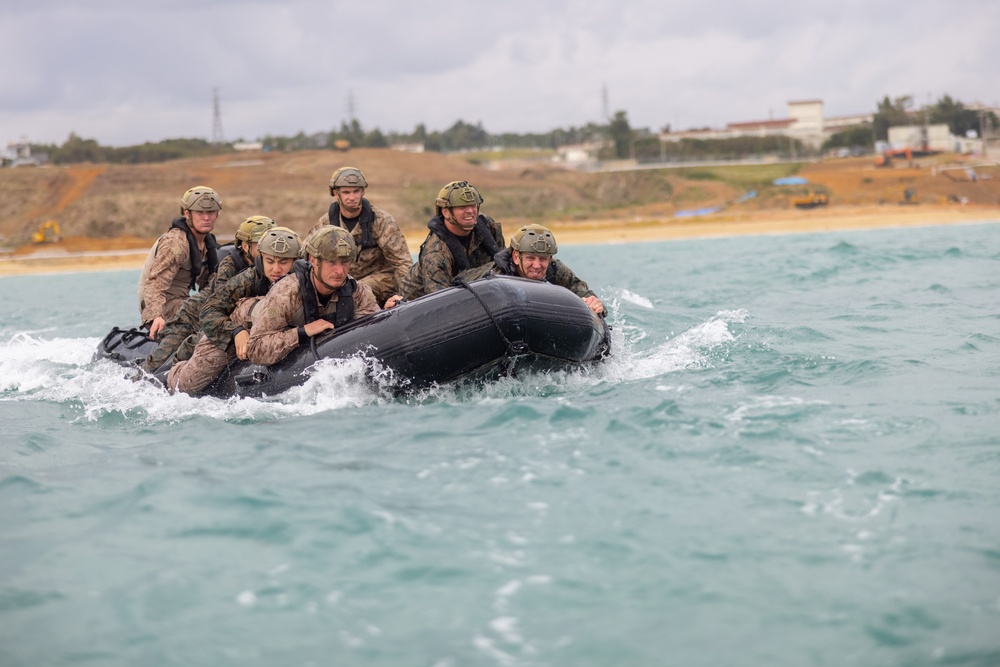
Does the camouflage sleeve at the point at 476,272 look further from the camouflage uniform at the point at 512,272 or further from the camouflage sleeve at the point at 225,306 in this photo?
the camouflage sleeve at the point at 225,306

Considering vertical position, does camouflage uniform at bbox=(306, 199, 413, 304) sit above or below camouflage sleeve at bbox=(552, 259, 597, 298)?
above

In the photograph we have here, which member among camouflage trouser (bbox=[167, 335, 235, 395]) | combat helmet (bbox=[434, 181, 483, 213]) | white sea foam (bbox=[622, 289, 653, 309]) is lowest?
white sea foam (bbox=[622, 289, 653, 309])

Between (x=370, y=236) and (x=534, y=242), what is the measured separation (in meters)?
1.94

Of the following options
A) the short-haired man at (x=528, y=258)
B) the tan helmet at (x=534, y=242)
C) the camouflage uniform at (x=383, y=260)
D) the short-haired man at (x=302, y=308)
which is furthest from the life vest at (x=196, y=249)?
the tan helmet at (x=534, y=242)

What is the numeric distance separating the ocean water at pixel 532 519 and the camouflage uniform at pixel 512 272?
0.81m

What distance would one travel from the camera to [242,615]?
4.85 metres

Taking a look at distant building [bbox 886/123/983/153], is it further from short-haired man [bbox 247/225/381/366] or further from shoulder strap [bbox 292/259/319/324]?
shoulder strap [bbox 292/259/319/324]

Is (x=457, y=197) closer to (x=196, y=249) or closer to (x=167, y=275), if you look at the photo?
(x=196, y=249)

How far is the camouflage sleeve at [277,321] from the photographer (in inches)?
336

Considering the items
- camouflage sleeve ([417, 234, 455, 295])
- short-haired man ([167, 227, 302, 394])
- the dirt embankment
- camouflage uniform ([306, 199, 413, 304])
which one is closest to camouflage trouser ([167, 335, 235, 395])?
short-haired man ([167, 227, 302, 394])

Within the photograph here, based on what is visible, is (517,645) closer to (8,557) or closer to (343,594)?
(343,594)

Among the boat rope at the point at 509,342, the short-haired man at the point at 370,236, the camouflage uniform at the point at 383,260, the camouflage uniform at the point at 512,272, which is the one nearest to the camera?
the boat rope at the point at 509,342

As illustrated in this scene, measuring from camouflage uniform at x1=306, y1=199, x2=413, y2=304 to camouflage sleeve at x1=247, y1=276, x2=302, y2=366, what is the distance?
1.84 metres

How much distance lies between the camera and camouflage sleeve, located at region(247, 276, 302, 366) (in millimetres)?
8539
